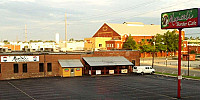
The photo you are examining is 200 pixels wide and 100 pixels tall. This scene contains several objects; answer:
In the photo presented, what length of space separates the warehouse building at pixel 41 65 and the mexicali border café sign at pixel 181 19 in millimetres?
24536

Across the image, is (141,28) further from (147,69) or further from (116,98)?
(116,98)

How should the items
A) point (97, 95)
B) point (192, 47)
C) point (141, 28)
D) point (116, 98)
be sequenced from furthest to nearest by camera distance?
point (192, 47), point (141, 28), point (97, 95), point (116, 98)

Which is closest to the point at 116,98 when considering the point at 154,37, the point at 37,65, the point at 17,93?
the point at 17,93

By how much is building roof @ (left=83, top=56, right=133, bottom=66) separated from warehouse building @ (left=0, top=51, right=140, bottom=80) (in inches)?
66.5

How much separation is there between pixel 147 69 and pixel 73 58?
1736 cm

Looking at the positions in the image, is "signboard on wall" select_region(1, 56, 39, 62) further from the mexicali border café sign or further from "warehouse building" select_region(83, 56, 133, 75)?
the mexicali border café sign

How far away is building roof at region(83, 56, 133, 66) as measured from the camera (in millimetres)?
52219

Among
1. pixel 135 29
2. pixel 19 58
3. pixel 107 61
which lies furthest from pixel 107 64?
pixel 135 29

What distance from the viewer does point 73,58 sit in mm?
53562

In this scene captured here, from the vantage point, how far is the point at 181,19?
93.4ft

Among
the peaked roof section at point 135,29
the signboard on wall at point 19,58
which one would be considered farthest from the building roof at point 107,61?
the peaked roof section at point 135,29

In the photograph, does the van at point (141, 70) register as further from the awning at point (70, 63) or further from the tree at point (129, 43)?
the tree at point (129, 43)

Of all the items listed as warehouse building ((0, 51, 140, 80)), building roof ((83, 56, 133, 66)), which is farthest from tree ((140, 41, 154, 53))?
warehouse building ((0, 51, 140, 80))

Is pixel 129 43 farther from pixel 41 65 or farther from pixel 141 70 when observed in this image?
pixel 41 65
